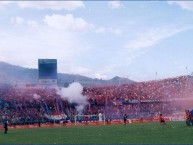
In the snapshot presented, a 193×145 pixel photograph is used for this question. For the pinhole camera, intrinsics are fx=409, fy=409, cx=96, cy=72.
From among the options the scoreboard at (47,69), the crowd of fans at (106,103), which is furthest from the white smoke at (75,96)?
the scoreboard at (47,69)

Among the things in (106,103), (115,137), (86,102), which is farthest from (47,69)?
(115,137)

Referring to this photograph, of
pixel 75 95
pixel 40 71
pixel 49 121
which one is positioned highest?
pixel 40 71

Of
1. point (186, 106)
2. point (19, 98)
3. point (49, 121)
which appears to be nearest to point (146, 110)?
point (186, 106)

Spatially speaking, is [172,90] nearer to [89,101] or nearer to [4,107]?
[89,101]

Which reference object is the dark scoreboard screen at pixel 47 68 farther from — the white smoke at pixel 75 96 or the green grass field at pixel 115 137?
the green grass field at pixel 115 137

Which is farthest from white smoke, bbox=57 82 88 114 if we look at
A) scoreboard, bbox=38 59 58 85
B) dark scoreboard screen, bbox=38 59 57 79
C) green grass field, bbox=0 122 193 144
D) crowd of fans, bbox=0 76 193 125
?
green grass field, bbox=0 122 193 144

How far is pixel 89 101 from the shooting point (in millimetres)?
81500

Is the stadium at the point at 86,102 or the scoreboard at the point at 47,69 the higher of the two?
the scoreboard at the point at 47,69

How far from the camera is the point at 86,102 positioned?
81.2 metres

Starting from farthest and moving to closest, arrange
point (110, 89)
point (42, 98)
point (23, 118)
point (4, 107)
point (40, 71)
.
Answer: point (110, 89) < point (40, 71) < point (42, 98) < point (4, 107) < point (23, 118)

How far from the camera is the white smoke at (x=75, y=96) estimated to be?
261 ft

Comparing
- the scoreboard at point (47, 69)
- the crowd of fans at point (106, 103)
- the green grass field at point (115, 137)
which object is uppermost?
the scoreboard at point (47, 69)

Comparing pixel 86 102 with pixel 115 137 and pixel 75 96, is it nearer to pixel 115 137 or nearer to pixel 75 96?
pixel 75 96

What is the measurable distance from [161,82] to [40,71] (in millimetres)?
26717
